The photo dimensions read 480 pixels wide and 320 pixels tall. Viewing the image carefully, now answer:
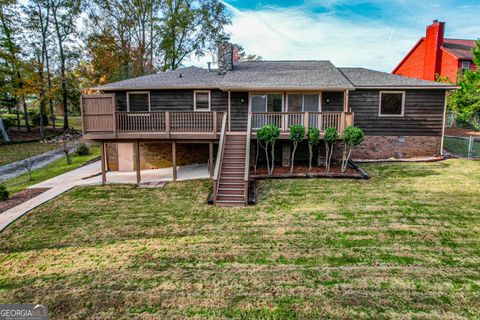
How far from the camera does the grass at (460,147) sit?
49.1 feet

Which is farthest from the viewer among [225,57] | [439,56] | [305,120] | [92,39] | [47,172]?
[92,39]

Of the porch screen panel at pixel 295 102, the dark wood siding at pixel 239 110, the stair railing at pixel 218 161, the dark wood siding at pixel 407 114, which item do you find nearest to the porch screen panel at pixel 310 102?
the porch screen panel at pixel 295 102

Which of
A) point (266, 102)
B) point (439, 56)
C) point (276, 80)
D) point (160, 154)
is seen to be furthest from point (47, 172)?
point (439, 56)

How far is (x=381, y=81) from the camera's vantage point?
555 inches

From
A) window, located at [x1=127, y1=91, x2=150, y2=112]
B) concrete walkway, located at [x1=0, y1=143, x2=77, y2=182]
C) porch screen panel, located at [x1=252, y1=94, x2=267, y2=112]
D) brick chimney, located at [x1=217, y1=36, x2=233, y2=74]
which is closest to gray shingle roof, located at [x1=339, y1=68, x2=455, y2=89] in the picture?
porch screen panel, located at [x1=252, y1=94, x2=267, y2=112]

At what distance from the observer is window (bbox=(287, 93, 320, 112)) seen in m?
13.6

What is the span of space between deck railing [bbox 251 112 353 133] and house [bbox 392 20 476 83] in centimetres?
1871

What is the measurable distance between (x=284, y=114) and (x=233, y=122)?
115 inches


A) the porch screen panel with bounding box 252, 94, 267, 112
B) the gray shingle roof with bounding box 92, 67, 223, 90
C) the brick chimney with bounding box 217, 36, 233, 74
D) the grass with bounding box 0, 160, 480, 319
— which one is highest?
the brick chimney with bounding box 217, 36, 233, 74

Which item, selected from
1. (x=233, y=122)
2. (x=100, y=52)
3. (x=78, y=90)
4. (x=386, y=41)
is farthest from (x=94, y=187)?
(x=386, y=41)

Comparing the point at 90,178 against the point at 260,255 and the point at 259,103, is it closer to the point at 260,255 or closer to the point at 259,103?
the point at 259,103

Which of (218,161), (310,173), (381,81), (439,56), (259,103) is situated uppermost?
(439,56)

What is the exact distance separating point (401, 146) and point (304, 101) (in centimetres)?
559

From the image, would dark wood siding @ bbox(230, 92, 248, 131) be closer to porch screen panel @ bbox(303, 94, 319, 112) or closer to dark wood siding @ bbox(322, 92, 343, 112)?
porch screen panel @ bbox(303, 94, 319, 112)
